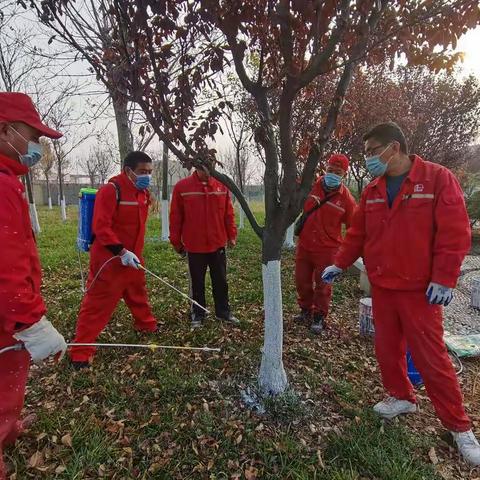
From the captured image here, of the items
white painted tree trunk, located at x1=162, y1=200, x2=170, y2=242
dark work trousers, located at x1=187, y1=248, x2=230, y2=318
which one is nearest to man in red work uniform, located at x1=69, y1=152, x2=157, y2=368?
dark work trousers, located at x1=187, y1=248, x2=230, y2=318

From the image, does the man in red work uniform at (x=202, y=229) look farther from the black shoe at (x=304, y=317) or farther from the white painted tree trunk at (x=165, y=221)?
the white painted tree trunk at (x=165, y=221)

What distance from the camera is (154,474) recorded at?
244cm

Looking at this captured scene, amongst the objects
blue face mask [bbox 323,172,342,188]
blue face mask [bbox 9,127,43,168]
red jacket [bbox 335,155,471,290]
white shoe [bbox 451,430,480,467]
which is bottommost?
white shoe [bbox 451,430,480,467]

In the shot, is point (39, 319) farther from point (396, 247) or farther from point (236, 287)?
point (236, 287)

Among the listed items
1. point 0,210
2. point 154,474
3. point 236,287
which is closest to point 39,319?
point 0,210

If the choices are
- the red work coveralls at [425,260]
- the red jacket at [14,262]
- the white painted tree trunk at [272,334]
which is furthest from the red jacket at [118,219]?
the red work coveralls at [425,260]

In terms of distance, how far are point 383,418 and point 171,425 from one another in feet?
5.49

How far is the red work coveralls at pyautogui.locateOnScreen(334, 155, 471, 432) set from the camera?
248 cm

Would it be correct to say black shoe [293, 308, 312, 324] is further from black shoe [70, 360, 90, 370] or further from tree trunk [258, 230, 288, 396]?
black shoe [70, 360, 90, 370]

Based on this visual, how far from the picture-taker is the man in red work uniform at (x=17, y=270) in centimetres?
201

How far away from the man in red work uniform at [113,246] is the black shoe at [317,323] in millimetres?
2197

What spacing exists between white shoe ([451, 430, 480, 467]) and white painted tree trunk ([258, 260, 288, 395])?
4.22 feet

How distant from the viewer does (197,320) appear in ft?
15.3

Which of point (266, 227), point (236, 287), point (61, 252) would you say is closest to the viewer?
point (266, 227)
